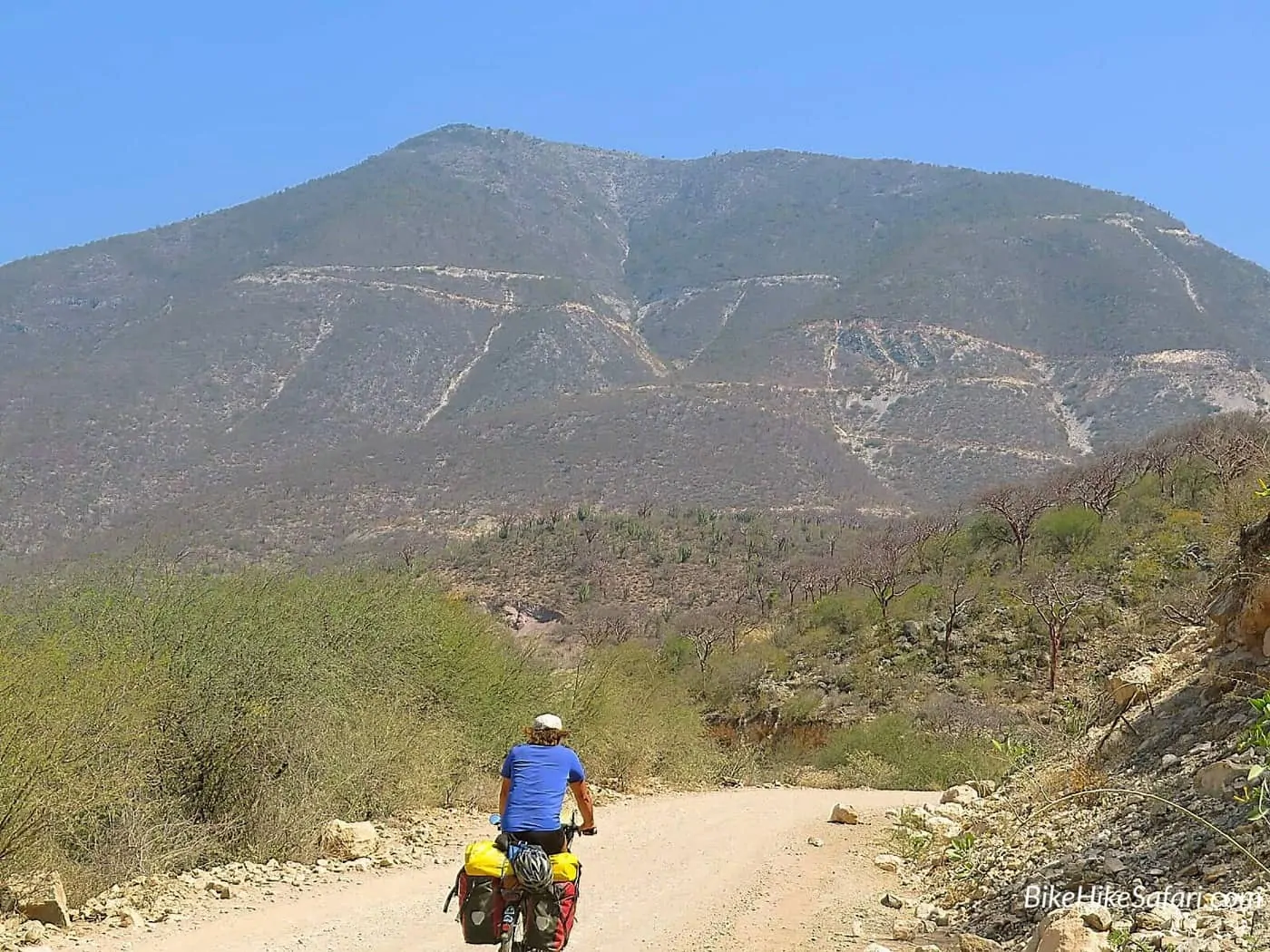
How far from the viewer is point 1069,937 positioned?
18.4ft

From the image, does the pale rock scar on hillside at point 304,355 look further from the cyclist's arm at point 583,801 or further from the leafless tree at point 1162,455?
the cyclist's arm at point 583,801

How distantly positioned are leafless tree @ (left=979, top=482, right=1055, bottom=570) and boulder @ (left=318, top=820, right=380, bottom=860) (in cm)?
2831

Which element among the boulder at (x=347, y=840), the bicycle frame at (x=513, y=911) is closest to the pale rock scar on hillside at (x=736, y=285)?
the boulder at (x=347, y=840)

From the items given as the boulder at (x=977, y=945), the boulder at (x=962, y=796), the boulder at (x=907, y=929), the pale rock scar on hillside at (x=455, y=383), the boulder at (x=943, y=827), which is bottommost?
the boulder at (x=962, y=796)

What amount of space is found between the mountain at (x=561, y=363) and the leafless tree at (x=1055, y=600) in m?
41.1

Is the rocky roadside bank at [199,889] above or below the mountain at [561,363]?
below

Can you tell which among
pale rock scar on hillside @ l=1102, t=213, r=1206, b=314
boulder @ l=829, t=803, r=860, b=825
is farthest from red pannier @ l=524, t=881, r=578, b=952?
pale rock scar on hillside @ l=1102, t=213, r=1206, b=314

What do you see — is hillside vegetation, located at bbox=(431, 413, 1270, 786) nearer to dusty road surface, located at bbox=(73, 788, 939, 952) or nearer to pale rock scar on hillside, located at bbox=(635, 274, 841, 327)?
dusty road surface, located at bbox=(73, 788, 939, 952)

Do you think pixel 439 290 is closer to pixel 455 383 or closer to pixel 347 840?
pixel 455 383

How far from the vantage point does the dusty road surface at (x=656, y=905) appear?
7914 mm

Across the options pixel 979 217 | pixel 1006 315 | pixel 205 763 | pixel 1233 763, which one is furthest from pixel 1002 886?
pixel 979 217

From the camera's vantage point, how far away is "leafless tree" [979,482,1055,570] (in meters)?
36.7

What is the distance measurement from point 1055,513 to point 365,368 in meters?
87.6

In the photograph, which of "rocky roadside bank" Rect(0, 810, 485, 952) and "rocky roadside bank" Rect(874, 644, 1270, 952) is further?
"rocky roadside bank" Rect(0, 810, 485, 952)
